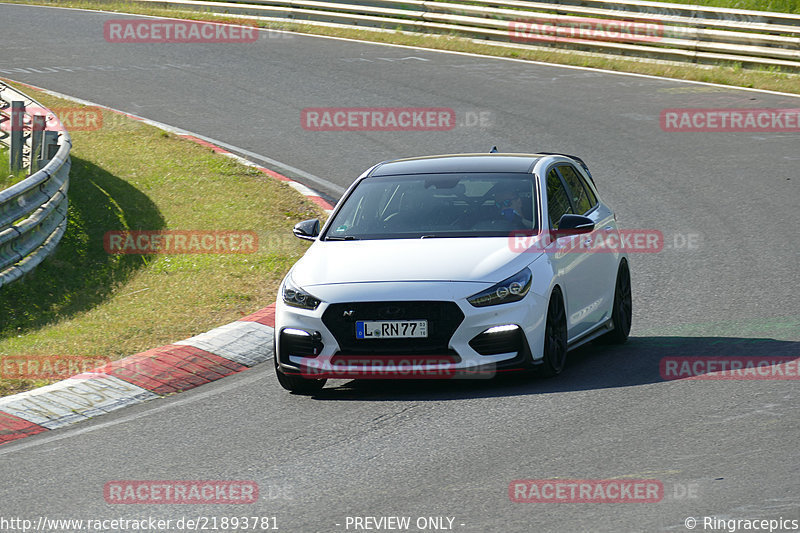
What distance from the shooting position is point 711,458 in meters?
6.83

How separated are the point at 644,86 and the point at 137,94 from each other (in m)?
9.18

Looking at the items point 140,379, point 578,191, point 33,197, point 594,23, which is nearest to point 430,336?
point 140,379

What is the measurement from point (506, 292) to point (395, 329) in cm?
80

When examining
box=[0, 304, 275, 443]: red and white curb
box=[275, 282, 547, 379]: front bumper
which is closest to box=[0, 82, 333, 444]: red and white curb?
box=[0, 304, 275, 443]: red and white curb

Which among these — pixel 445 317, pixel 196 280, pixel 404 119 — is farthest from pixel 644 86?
pixel 445 317

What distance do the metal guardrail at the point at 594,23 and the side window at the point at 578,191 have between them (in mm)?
14418

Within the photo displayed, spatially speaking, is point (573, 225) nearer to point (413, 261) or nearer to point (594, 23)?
point (413, 261)

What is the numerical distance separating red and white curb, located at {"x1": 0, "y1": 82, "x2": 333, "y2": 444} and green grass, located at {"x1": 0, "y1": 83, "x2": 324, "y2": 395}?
1.39 ft

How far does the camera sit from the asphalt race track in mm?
6391

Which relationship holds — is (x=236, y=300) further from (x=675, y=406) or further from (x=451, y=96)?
(x=451, y=96)

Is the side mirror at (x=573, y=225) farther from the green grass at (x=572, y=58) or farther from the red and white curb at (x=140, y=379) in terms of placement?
the green grass at (x=572, y=58)

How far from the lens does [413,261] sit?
8867mm

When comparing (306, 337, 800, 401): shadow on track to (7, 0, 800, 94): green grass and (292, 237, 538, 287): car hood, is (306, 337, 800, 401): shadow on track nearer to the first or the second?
(292, 237, 538, 287): car hood

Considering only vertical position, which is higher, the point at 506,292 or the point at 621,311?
the point at 506,292
